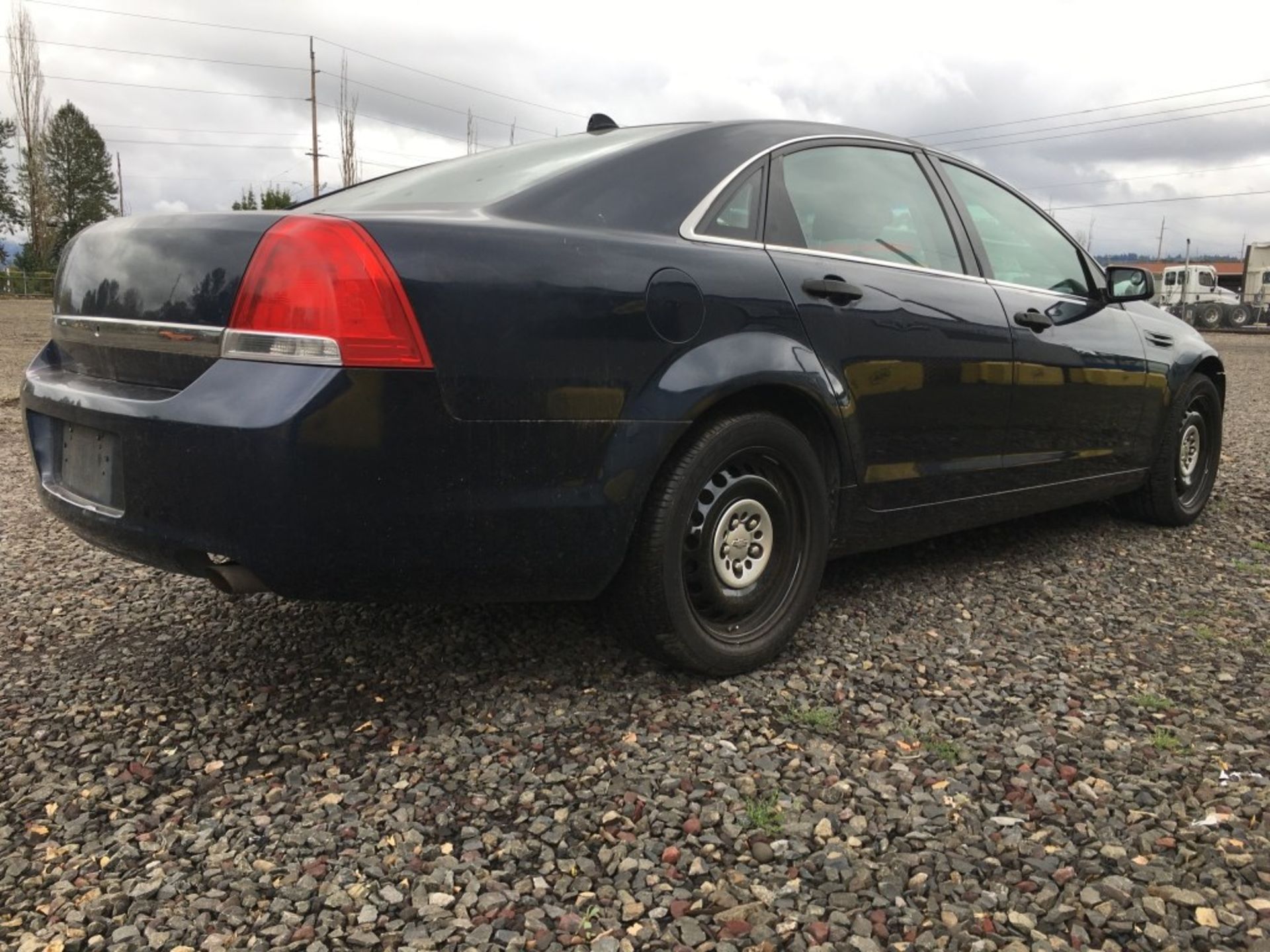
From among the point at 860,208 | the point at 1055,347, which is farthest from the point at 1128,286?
the point at 860,208

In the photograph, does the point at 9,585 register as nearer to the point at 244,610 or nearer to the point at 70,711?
the point at 244,610

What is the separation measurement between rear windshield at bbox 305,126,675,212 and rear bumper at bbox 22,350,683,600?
66cm

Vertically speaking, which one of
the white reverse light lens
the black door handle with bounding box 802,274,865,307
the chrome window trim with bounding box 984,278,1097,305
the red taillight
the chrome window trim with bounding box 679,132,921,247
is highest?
the chrome window trim with bounding box 679,132,921,247

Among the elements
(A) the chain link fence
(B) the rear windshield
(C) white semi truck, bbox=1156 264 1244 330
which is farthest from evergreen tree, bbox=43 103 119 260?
(B) the rear windshield

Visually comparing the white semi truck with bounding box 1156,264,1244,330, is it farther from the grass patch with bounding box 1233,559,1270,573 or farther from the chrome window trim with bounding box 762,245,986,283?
the chrome window trim with bounding box 762,245,986,283

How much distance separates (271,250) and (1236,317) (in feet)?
123

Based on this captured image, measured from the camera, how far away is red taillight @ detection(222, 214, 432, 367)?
2.02m

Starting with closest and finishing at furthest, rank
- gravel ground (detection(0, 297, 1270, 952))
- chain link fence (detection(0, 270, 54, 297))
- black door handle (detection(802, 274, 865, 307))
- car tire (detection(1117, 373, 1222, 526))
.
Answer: gravel ground (detection(0, 297, 1270, 952)) < black door handle (detection(802, 274, 865, 307)) < car tire (detection(1117, 373, 1222, 526)) < chain link fence (detection(0, 270, 54, 297))

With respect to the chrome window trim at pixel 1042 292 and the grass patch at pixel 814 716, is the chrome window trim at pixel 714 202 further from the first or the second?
the grass patch at pixel 814 716

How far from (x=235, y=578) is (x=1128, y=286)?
370 centimetres

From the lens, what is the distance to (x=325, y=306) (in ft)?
6.65

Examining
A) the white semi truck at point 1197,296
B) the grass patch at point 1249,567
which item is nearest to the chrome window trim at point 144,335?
the grass patch at point 1249,567

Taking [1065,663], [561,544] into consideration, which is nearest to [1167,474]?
[1065,663]

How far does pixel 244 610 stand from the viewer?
10.8 ft
